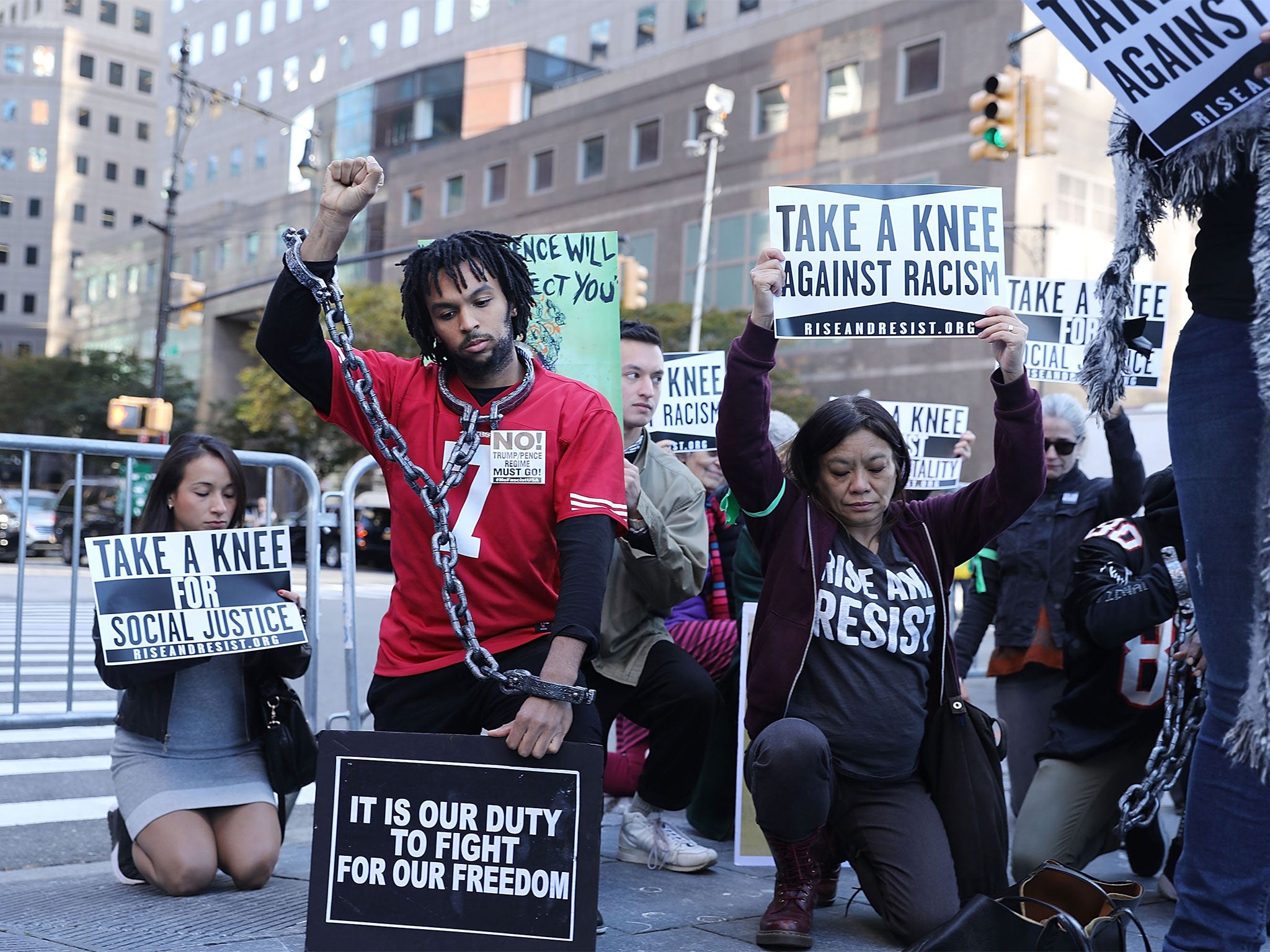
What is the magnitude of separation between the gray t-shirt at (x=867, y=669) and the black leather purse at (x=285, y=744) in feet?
5.60

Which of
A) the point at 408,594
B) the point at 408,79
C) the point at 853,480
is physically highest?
the point at 408,79

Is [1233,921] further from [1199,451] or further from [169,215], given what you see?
[169,215]

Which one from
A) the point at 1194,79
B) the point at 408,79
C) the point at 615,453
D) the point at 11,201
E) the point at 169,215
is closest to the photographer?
the point at 1194,79

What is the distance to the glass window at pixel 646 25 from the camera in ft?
158

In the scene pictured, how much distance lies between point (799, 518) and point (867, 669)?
0.47m

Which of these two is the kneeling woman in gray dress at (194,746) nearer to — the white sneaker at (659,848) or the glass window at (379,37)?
the white sneaker at (659,848)

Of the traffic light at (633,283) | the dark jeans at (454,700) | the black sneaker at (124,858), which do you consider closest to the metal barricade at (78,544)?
the black sneaker at (124,858)

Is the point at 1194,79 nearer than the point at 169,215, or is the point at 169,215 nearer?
the point at 1194,79

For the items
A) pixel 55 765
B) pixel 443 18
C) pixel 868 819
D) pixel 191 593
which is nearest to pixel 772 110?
pixel 443 18

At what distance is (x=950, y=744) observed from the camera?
3736 mm

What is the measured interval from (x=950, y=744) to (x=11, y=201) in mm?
100104

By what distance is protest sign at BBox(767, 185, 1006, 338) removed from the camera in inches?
161

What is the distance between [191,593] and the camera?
14.5ft

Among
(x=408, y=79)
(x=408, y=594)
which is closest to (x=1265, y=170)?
(x=408, y=594)
